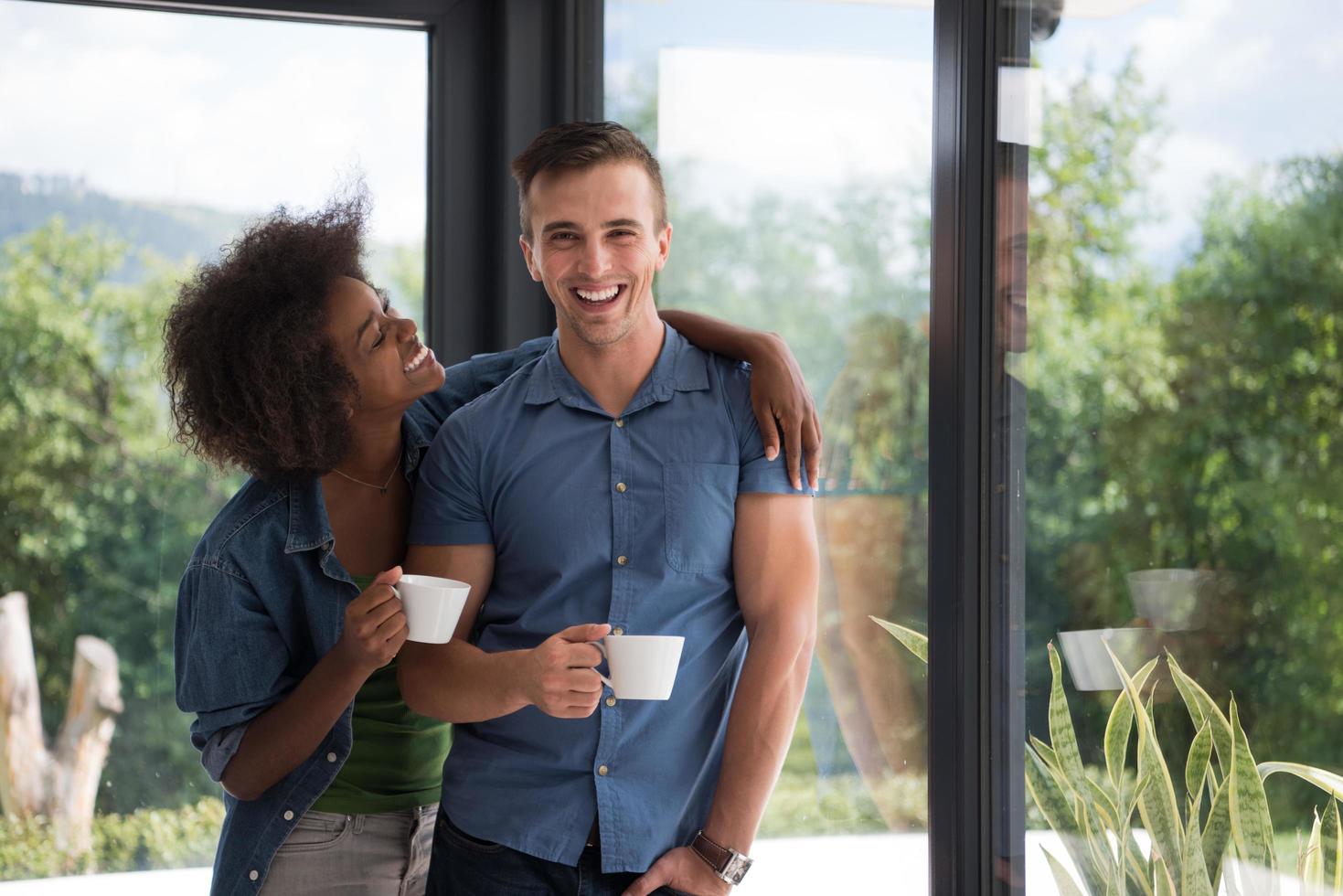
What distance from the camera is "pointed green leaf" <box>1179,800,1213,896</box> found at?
101cm

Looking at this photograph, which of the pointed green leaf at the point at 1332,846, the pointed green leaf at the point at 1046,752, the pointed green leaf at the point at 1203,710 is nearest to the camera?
the pointed green leaf at the point at 1332,846

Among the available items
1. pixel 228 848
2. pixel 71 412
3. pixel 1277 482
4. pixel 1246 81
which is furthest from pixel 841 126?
pixel 71 412

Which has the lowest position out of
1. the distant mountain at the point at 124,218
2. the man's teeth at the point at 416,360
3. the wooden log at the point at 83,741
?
the wooden log at the point at 83,741

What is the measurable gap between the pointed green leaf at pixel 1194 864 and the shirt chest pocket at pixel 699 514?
2.18 ft

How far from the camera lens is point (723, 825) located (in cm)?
149

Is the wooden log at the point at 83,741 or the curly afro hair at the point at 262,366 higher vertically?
the curly afro hair at the point at 262,366

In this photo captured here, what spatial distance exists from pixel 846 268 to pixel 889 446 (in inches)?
10.5

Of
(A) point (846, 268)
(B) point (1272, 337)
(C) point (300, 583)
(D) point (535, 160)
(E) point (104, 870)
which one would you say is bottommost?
(E) point (104, 870)

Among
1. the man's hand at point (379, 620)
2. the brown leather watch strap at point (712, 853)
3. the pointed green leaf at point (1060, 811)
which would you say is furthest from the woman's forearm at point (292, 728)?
the pointed green leaf at point (1060, 811)

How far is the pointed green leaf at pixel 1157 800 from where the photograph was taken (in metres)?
1.04

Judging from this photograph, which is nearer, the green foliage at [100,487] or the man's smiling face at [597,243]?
the man's smiling face at [597,243]

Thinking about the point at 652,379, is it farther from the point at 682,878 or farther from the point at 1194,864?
the point at 1194,864

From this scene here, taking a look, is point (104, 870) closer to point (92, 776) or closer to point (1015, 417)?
point (92, 776)

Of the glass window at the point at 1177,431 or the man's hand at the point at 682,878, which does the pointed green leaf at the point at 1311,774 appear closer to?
the glass window at the point at 1177,431
